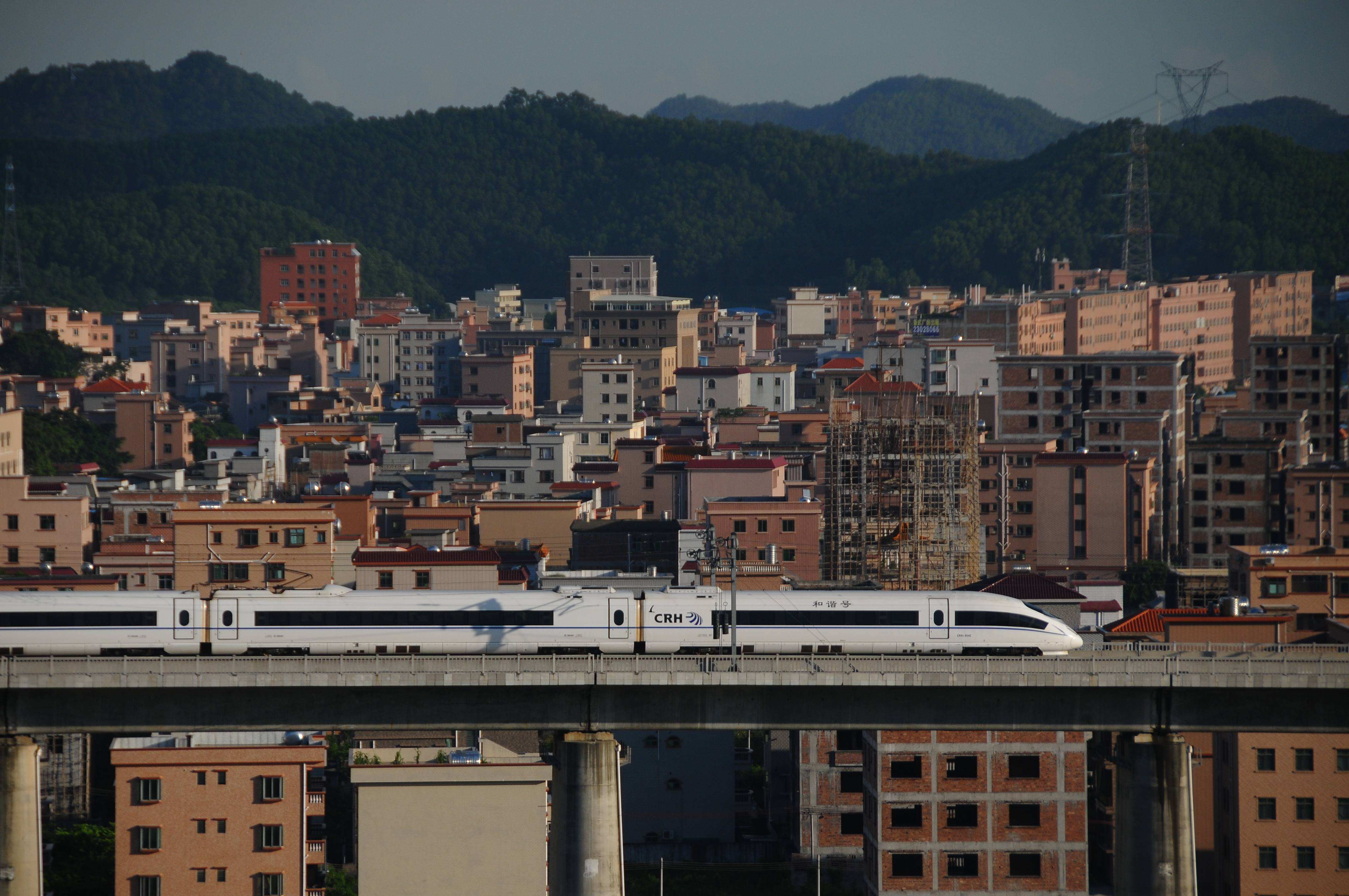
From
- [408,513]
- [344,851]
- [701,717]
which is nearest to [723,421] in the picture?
[408,513]

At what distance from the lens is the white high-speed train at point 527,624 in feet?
102

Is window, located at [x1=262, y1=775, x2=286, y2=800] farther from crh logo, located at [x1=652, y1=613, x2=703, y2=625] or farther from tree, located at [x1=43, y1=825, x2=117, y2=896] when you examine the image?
crh logo, located at [x1=652, y1=613, x2=703, y2=625]

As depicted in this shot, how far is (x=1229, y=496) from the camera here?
215 feet

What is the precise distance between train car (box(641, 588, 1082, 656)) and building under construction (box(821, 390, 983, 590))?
1717 cm

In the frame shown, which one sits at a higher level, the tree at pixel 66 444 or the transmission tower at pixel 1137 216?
the transmission tower at pixel 1137 216

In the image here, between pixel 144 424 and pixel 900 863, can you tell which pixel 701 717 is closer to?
pixel 900 863

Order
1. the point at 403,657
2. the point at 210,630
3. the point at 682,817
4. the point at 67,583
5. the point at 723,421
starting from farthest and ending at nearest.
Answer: the point at 723,421, the point at 67,583, the point at 682,817, the point at 210,630, the point at 403,657

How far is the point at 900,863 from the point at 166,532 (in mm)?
29396

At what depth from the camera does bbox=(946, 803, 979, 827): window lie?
3262 cm

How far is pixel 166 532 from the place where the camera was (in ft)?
179

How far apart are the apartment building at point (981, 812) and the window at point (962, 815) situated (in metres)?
A: 0.02

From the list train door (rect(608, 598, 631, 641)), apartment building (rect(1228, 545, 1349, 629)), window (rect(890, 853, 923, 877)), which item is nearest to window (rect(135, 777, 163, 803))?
train door (rect(608, 598, 631, 641))

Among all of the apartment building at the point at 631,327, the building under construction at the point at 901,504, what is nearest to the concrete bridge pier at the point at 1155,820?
the building under construction at the point at 901,504

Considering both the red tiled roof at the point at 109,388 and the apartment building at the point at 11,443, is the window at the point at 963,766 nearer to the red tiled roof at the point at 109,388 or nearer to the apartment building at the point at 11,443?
the apartment building at the point at 11,443
